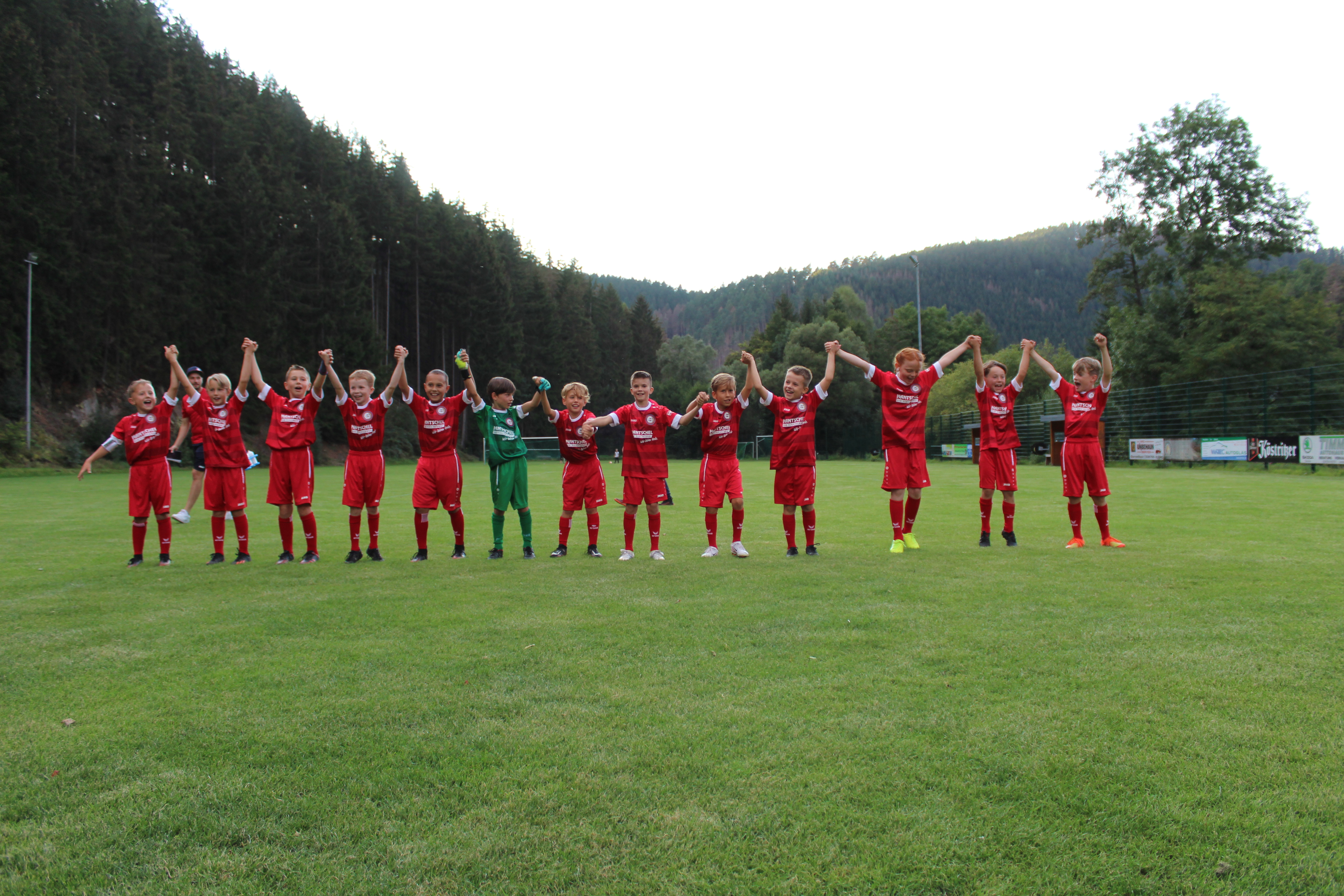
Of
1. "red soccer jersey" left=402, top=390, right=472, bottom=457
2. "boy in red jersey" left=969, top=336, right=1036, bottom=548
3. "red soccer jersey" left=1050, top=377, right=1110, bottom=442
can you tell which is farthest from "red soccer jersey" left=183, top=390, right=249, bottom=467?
"red soccer jersey" left=1050, top=377, right=1110, bottom=442

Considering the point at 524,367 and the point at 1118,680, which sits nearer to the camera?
the point at 1118,680

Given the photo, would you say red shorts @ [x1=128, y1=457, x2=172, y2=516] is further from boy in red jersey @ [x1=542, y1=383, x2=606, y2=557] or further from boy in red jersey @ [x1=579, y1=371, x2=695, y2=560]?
boy in red jersey @ [x1=579, y1=371, x2=695, y2=560]

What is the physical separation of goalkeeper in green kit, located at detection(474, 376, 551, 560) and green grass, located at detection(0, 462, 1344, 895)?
2067 millimetres

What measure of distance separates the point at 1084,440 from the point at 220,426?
9.92m

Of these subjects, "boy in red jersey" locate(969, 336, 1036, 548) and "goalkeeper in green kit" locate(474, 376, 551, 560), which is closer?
"goalkeeper in green kit" locate(474, 376, 551, 560)

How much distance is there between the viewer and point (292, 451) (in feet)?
27.9

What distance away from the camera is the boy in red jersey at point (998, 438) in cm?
916

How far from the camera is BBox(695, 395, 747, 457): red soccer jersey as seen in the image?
8734mm

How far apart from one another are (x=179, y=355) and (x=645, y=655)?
46.7 meters

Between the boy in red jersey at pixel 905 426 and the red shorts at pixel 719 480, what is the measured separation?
1.72 meters

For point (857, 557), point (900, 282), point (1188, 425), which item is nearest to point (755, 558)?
point (857, 557)

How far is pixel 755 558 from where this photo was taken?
27.6 feet

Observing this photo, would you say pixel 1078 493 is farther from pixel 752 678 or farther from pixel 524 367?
pixel 524 367

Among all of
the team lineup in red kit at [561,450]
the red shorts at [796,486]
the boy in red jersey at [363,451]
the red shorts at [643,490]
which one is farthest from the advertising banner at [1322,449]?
the boy in red jersey at [363,451]
